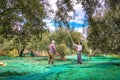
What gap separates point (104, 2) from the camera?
7.32m

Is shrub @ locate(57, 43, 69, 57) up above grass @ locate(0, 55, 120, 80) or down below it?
above

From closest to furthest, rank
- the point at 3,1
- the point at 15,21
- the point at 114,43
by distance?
the point at 3,1
the point at 15,21
the point at 114,43

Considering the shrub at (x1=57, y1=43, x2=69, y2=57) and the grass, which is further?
the shrub at (x1=57, y1=43, x2=69, y2=57)

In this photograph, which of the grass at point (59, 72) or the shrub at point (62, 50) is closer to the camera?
the grass at point (59, 72)

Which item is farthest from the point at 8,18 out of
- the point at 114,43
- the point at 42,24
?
the point at 114,43

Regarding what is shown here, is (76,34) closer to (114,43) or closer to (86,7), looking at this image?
(114,43)

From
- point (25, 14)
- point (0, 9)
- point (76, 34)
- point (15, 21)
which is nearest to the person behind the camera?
point (0, 9)

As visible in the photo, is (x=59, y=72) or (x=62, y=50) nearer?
(x=59, y=72)

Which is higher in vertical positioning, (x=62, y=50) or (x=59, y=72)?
(x=62, y=50)

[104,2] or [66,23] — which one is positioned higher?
[104,2]

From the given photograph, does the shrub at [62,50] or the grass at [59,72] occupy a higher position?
the shrub at [62,50]

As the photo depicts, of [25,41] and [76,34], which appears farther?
[76,34]

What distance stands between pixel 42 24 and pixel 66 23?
2315 millimetres

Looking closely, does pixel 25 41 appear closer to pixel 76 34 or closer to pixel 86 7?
pixel 86 7
